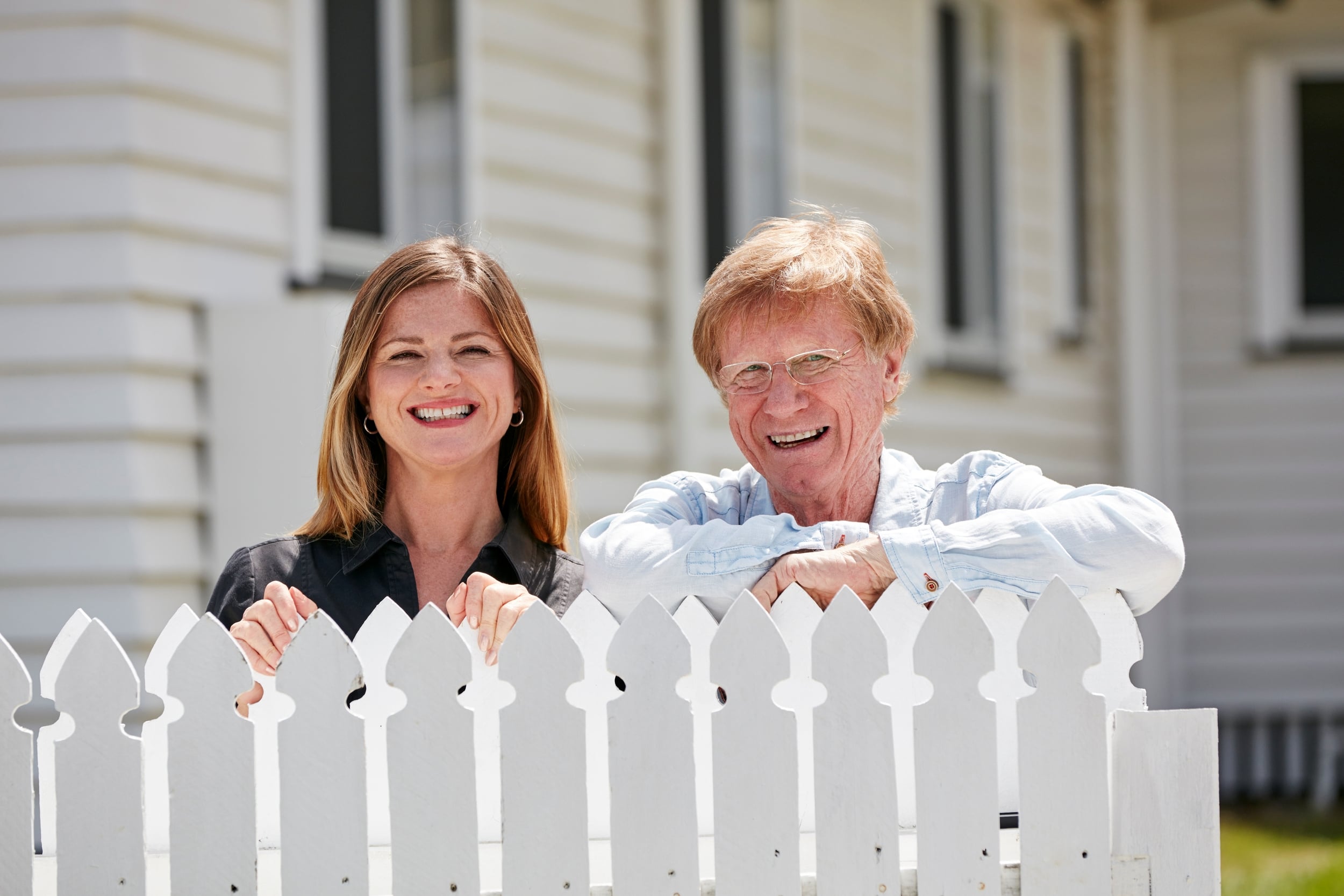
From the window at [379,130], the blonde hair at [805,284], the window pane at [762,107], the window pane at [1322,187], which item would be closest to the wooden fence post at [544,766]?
the blonde hair at [805,284]

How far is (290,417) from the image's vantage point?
4195 mm

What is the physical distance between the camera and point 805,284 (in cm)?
220

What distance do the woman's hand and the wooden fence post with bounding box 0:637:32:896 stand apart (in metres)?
0.62

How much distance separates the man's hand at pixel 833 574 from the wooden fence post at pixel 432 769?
47 centimetres

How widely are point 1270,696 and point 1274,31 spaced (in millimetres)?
4276

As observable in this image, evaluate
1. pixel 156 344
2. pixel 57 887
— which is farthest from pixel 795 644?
pixel 156 344

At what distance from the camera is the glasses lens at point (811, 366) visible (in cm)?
221

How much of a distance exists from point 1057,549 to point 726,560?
0.48m

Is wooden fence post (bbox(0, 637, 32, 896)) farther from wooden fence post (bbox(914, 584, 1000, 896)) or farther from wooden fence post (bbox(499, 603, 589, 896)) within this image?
wooden fence post (bbox(914, 584, 1000, 896))

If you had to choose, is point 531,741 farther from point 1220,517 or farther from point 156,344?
point 1220,517

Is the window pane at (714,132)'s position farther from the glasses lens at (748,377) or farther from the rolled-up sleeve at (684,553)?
the rolled-up sleeve at (684,553)

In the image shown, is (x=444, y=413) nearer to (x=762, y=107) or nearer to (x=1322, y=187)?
(x=762, y=107)

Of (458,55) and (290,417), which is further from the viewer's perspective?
(458,55)

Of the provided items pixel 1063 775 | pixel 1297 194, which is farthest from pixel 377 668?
pixel 1297 194
